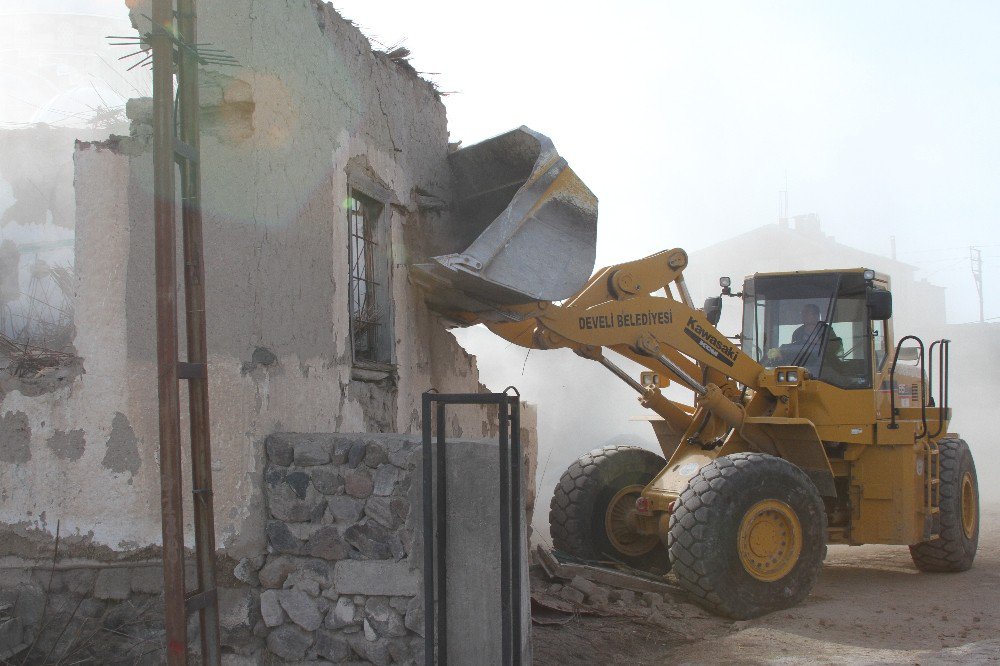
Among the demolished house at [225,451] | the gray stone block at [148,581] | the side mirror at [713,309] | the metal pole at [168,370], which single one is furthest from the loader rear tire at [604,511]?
the metal pole at [168,370]

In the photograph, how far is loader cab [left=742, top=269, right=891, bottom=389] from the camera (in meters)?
8.95

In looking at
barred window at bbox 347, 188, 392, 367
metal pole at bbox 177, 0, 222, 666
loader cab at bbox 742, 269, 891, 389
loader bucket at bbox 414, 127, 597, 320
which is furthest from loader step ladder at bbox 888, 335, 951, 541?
metal pole at bbox 177, 0, 222, 666

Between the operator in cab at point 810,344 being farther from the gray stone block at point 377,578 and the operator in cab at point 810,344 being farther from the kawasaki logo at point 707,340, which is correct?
the gray stone block at point 377,578

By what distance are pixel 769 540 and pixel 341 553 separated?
155 inches

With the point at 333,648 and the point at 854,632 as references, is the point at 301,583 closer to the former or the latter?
the point at 333,648

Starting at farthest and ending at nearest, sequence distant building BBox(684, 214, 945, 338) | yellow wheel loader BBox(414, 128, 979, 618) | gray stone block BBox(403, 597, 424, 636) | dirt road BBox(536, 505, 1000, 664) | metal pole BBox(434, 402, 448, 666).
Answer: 1. distant building BBox(684, 214, 945, 338)
2. yellow wheel loader BBox(414, 128, 979, 618)
3. dirt road BBox(536, 505, 1000, 664)
4. gray stone block BBox(403, 597, 424, 636)
5. metal pole BBox(434, 402, 448, 666)

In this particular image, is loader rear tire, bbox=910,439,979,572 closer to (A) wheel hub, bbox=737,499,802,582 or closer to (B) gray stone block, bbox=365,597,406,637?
(A) wheel hub, bbox=737,499,802,582

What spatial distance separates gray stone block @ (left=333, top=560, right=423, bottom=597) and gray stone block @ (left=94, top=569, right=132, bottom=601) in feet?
3.91

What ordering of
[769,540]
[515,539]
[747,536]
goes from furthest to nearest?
[769,540] < [747,536] < [515,539]

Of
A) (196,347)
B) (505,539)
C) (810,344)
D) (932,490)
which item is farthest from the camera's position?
(932,490)

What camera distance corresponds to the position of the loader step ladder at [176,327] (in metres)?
4.32

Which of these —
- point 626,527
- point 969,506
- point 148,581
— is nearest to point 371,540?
point 148,581

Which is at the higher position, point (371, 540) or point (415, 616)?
point (371, 540)

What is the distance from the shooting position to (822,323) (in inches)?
359
